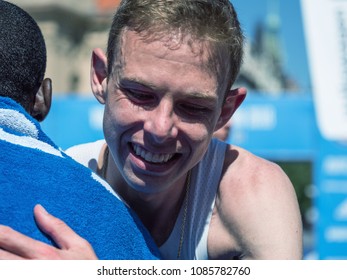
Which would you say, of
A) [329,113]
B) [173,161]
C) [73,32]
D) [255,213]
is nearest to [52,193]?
[173,161]

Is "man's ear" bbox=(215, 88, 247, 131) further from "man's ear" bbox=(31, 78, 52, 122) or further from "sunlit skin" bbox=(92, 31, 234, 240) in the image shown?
"man's ear" bbox=(31, 78, 52, 122)

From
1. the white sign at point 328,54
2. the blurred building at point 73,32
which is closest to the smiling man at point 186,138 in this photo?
the white sign at point 328,54

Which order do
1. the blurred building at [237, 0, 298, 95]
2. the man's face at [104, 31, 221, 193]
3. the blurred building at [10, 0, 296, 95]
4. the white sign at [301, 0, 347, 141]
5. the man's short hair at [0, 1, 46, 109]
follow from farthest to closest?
the blurred building at [237, 0, 298, 95], the blurred building at [10, 0, 296, 95], the white sign at [301, 0, 347, 141], the man's face at [104, 31, 221, 193], the man's short hair at [0, 1, 46, 109]

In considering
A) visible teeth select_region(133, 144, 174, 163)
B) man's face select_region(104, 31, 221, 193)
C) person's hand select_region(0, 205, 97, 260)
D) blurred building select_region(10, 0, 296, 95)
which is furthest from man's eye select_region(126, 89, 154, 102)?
blurred building select_region(10, 0, 296, 95)

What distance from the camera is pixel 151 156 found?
162cm

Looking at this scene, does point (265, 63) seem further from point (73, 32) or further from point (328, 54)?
point (328, 54)

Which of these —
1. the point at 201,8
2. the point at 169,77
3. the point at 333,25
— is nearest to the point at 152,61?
the point at 169,77

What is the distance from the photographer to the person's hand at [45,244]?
49.1 inches

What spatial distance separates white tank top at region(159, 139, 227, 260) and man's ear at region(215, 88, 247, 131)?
0.17 metres

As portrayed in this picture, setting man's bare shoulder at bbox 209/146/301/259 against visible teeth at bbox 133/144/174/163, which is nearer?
visible teeth at bbox 133/144/174/163

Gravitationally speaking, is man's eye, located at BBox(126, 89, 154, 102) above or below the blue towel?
above

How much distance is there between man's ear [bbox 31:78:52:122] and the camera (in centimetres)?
162

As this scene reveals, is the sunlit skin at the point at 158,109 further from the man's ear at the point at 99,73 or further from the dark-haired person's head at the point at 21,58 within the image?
the dark-haired person's head at the point at 21,58
